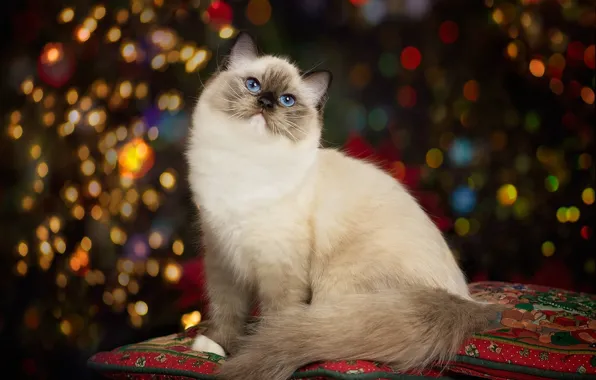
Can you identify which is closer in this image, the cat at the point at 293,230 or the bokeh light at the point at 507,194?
the cat at the point at 293,230

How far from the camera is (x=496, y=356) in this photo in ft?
4.46

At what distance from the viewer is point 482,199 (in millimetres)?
2619

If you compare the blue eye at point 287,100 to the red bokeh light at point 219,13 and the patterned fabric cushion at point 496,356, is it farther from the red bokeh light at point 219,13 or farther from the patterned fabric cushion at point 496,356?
the red bokeh light at point 219,13

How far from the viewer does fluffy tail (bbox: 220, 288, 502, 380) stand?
132 cm

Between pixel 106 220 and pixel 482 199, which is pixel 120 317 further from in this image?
pixel 482 199

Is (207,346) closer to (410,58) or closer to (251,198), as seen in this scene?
(251,198)

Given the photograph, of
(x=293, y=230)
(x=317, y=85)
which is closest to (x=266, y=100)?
(x=317, y=85)

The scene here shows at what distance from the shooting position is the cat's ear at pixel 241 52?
1.68 m

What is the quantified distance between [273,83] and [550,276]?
5.57 feet

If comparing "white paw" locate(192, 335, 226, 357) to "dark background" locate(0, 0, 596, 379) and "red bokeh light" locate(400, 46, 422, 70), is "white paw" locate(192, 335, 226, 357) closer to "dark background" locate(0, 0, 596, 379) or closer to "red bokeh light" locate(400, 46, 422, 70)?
"dark background" locate(0, 0, 596, 379)

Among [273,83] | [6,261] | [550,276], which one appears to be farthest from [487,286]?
[6,261]

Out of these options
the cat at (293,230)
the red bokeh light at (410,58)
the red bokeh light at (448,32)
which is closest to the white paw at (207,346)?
the cat at (293,230)

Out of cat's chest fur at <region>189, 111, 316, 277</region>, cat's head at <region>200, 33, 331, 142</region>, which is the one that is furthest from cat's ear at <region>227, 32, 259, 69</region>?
cat's chest fur at <region>189, 111, 316, 277</region>

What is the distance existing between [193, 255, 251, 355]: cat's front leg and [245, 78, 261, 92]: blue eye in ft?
1.56
